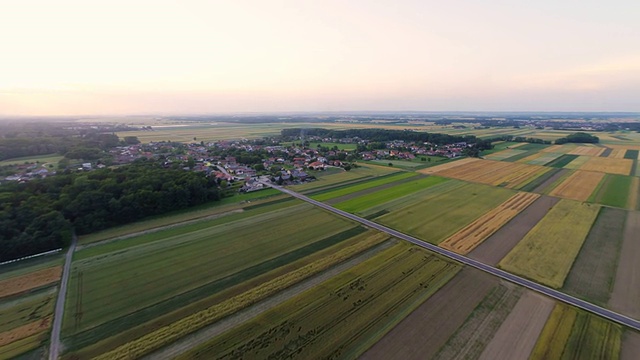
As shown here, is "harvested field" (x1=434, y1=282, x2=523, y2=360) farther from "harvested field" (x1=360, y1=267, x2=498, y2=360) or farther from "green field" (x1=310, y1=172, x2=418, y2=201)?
"green field" (x1=310, y1=172, x2=418, y2=201)

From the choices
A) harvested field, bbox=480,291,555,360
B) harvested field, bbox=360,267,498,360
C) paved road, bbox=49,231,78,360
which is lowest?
paved road, bbox=49,231,78,360

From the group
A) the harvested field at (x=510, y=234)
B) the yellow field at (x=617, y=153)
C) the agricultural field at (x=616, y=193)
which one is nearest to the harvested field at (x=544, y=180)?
the agricultural field at (x=616, y=193)

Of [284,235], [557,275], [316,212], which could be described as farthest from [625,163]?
[284,235]

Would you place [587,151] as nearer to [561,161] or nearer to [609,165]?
[561,161]

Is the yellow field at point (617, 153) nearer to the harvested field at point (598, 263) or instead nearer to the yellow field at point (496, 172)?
the yellow field at point (496, 172)

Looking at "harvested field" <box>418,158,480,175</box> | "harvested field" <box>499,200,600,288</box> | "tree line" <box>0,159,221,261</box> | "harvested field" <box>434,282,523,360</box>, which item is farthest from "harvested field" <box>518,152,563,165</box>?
"tree line" <box>0,159,221,261</box>

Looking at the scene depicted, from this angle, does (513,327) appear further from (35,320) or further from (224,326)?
(35,320)
